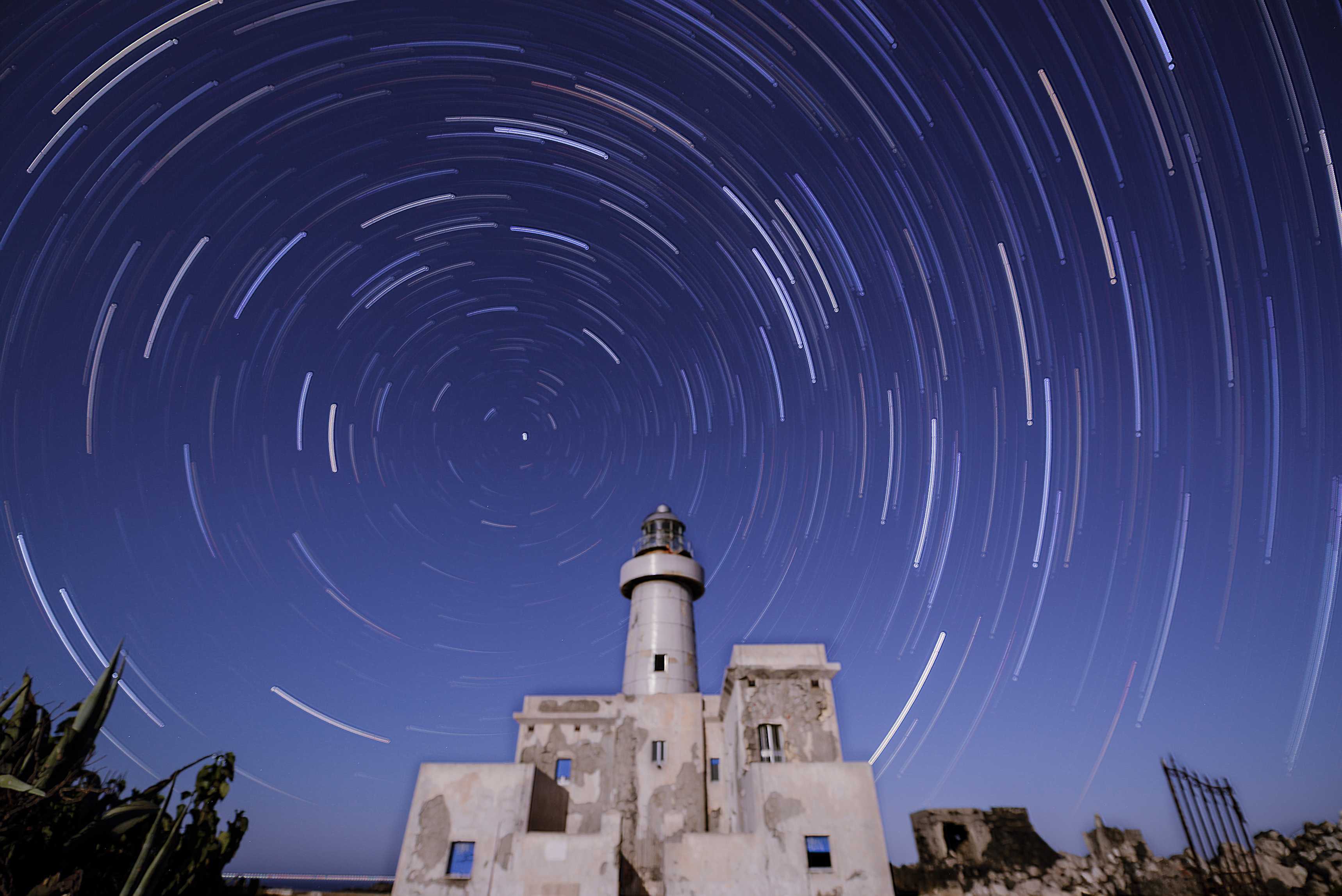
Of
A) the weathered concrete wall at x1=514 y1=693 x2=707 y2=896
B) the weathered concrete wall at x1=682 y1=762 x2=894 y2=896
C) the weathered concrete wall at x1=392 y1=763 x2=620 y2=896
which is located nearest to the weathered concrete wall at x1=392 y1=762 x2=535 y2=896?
the weathered concrete wall at x1=392 y1=763 x2=620 y2=896

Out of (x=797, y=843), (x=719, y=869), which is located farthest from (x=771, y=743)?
(x=719, y=869)

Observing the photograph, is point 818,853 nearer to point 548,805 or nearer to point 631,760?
point 631,760

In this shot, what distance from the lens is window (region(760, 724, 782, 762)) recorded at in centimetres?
1518

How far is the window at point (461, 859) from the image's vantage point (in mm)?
14688

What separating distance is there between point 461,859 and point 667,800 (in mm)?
5925

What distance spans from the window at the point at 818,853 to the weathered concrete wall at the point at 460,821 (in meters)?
7.04

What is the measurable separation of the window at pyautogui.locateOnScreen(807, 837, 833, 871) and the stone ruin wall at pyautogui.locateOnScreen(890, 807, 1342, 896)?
9552mm

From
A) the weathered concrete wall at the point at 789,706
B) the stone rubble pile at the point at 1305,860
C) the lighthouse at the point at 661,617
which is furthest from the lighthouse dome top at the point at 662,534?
the stone rubble pile at the point at 1305,860

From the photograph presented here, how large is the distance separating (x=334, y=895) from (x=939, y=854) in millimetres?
21259

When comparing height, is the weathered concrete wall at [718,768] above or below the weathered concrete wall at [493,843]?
above

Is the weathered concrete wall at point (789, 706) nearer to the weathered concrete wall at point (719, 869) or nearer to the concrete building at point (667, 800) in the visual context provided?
the concrete building at point (667, 800)

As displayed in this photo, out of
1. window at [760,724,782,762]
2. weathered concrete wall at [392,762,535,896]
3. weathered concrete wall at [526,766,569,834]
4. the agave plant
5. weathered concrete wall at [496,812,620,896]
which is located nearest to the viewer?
the agave plant

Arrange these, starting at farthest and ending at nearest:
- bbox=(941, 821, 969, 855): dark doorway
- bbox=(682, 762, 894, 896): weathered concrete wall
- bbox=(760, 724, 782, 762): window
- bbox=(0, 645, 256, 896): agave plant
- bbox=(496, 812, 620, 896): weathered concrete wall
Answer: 1. bbox=(941, 821, 969, 855): dark doorway
2. bbox=(760, 724, 782, 762): window
3. bbox=(496, 812, 620, 896): weathered concrete wall
4. bbox=(682, 762, 894, 896): weathered concrete wall
5. bbox=(0, 645, 256, 896): agave plant

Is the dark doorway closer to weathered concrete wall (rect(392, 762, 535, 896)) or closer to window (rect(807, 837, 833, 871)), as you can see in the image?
window (rect(807, 837, 833, 871))
